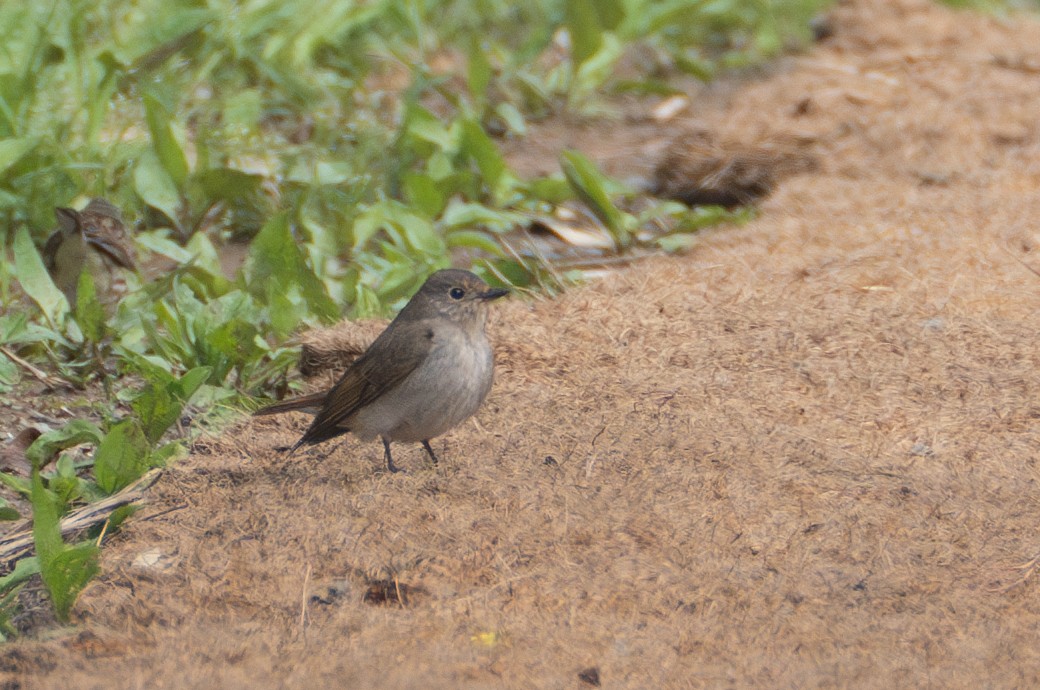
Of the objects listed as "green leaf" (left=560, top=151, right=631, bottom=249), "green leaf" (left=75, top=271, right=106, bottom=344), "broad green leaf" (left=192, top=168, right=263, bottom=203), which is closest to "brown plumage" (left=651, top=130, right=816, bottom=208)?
"green leaf" (left=560, top=151, right=631, bottom=249)

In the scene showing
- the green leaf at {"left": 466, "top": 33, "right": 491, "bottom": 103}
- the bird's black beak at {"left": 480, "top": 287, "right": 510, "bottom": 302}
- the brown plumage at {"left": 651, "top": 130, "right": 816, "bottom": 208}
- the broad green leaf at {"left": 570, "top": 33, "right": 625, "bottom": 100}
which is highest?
the bird's black beak at {"left": 480, "top": 287, "right": 510, "bottom": 302}

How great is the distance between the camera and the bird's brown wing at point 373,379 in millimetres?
4020

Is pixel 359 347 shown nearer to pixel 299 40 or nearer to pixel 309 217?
pixel 309 217

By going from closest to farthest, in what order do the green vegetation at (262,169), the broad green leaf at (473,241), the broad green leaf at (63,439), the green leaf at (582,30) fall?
the broad green leaf at (63,439) < the green vegetation at (262,169) < the broad green leaf at (473,241) < the green leaf at (582,30)

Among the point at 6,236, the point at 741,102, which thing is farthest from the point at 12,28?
the point at 741,102

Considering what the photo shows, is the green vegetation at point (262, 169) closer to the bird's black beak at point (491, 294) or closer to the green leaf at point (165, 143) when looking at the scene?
the green leaf at point (165, 143)

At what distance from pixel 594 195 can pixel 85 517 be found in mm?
3035

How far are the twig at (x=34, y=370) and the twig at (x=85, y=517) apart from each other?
1.12m

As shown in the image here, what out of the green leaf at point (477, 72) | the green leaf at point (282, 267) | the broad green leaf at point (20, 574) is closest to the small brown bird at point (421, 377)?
the broad green leaf at point (20, 574)

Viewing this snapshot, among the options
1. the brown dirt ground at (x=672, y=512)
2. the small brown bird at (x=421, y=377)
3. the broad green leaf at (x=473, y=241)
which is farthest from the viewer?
the broad green leaf at (x=473, y=241)

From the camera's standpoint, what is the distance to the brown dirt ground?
3.03m

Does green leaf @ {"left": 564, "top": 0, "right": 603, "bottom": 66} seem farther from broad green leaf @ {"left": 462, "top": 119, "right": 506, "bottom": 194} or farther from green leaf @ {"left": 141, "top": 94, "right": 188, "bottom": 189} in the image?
green leaf @ {"left": 141, "top": 94, "right": 188, "bottom": 189}

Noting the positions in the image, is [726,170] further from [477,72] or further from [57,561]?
[57,561]

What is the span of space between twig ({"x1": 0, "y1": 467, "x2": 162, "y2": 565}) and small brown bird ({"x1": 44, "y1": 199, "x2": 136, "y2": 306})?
162cm
